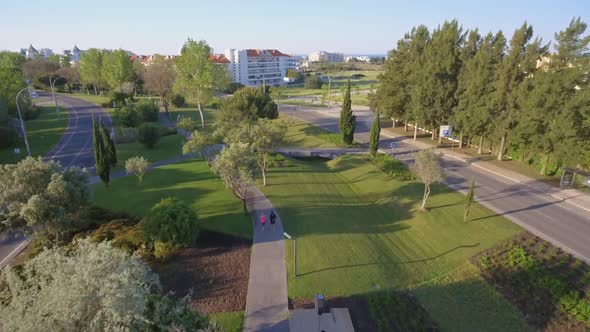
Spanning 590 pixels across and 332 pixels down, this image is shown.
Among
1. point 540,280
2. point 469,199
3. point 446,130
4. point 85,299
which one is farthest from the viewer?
point 446,130

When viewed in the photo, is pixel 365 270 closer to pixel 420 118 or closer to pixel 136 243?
pixel 136 243

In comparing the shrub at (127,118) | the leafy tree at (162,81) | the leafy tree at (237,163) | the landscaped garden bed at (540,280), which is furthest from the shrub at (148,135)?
the landscaped garden bed at (540,280)

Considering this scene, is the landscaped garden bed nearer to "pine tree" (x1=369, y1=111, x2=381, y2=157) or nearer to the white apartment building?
"pine tree" (x1=369, y1=111, x2=381, y2=157)

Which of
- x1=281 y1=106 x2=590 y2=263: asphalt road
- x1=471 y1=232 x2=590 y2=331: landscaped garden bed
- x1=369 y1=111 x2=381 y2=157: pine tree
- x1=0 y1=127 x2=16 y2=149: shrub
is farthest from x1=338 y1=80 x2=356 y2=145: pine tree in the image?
x1=0 y1=127 x2=16 y2=149: shrub

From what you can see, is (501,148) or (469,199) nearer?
(469,199)

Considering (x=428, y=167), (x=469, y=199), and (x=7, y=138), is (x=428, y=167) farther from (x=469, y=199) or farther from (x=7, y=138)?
(x=7, y=138)

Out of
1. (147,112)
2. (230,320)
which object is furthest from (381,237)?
(147,112)

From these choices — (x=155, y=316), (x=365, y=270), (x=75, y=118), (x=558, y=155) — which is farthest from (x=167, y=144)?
(x=558, y=155)
